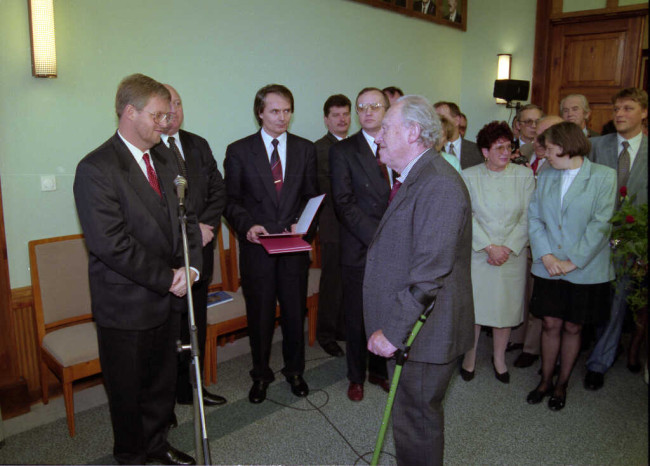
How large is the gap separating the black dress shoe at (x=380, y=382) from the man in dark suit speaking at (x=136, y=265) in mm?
1264

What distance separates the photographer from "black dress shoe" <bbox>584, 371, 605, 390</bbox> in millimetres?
3259

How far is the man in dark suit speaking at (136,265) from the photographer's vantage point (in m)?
2.03

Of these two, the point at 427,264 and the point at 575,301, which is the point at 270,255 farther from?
the point at 575,301

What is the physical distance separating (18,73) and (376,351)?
7.70 ft

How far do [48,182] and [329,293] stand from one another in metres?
1.99

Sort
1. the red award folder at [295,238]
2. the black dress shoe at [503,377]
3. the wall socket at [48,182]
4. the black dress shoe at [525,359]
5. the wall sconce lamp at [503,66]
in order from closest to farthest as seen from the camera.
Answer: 1. the red award folder at [295,238]
2. the wall socket at [48,182]
3. the black dress shoe at [503,377]
4. the black dress shoe at [525,359]
5. the wall sconce lamp at [503,66]

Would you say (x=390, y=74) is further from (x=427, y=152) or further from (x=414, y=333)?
(x=414, y=333)

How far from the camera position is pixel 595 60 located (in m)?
5.63

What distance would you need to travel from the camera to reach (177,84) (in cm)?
→ 349

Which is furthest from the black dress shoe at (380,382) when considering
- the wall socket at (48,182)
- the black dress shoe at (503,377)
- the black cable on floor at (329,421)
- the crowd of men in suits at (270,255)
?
the wall socket at (48,182)

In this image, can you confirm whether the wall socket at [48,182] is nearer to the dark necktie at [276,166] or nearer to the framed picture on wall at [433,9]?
the dark necktie at [276,166]

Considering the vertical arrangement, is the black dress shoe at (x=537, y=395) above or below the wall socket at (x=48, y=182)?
below

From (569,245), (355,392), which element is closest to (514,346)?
(569,245)

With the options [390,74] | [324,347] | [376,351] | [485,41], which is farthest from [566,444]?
[485,41]
